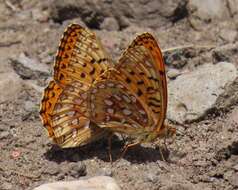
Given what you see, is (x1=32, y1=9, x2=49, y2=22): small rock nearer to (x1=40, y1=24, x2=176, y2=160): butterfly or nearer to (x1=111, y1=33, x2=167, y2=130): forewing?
(x1=40, y1=24, x2=176, y2=160): butterfly

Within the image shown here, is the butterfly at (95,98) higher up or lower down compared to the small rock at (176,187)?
higher up

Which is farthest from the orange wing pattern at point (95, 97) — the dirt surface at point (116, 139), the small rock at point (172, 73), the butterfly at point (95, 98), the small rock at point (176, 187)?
the small rock at point (172, 73)

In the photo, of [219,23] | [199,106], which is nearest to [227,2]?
[219,23]

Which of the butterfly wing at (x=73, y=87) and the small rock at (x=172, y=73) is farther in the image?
the small rock at (x=172, y=73)

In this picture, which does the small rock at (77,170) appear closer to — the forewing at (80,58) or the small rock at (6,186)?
the small rock at (6,186)

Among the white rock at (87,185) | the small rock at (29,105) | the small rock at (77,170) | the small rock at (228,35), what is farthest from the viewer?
the small rock at (228,35)

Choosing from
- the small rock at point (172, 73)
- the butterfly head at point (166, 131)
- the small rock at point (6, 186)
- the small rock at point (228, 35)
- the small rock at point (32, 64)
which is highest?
the small rock at point (228, 35)

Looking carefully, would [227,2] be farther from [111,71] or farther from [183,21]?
[111,71]
